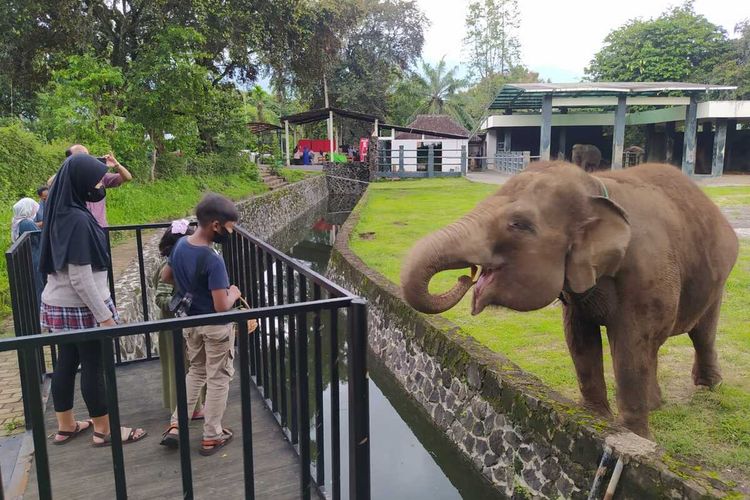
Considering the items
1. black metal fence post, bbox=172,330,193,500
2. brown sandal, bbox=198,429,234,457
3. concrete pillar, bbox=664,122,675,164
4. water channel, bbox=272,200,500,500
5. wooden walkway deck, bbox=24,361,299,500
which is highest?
concrete pillar, bbox=664,122,675,164

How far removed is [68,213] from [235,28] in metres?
16.3

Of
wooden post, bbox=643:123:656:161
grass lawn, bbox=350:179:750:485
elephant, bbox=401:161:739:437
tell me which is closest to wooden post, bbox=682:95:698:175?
wooden post, bbox=643:123:656:161

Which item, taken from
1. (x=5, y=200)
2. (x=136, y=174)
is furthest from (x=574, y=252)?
(x=136, y=174)

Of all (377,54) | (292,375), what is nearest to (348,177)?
(377,54)

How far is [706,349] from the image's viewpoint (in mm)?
4938

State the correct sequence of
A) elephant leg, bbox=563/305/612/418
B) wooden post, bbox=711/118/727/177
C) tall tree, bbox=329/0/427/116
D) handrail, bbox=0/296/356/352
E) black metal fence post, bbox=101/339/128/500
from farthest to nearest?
tall tree, bbox=329/0/427/116 < wooden post, bbox=711/118/727/177 < elephant leg, bbox=563/305/612/418 < black metal fence post, bbox=101/339/128/500 < handrail, bbox=0/296/356/352

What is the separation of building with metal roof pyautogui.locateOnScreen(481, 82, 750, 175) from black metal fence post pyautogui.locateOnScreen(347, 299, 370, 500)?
18.7 metres

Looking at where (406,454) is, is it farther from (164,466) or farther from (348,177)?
(348,177)

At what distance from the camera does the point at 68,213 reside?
3268mm

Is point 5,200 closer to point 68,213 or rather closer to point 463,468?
point 68,213

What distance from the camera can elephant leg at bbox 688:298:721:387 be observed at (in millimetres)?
4875

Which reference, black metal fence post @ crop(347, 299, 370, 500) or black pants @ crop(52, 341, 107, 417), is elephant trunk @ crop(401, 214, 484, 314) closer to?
black metal fence post @ crop(347, 299, 370, 500)

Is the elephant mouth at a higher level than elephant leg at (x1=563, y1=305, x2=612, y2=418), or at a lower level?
higher

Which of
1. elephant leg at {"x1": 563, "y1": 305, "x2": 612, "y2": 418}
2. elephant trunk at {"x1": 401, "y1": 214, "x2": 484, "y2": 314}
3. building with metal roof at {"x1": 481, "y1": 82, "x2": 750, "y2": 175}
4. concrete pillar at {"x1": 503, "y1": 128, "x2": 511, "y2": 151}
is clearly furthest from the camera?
concrete pillar at {"x1": 503, "y1": 128, "x2": 511, "y2": 151}
